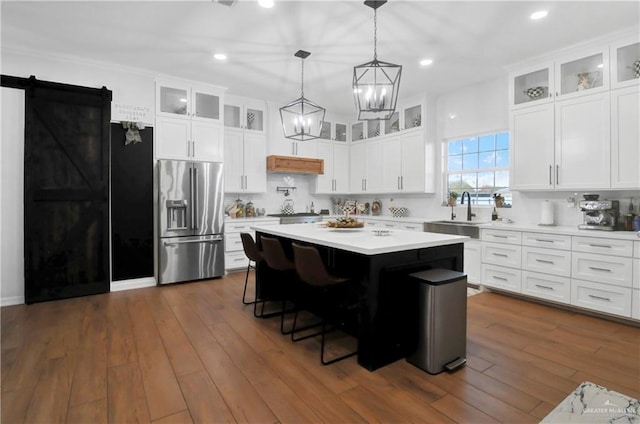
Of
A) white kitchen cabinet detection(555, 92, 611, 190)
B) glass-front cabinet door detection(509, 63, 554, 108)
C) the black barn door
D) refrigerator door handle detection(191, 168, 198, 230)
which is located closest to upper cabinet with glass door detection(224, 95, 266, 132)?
refrigerator door handle detection(191, 168, 198, 230)

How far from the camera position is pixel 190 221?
4750mm

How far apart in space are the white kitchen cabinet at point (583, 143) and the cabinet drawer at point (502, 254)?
90 centimetres

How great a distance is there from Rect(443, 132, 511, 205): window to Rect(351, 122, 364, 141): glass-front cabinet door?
6.13 ft

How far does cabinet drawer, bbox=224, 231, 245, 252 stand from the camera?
5262 mm

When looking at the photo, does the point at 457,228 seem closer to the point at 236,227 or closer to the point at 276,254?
the point at 276,254

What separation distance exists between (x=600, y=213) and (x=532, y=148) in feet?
3.38

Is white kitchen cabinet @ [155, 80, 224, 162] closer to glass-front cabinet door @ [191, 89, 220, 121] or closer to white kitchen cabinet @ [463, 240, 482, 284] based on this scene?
glass-front cabinet door @ [191, 89, 220, 121]

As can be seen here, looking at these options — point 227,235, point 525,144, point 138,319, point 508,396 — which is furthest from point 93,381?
point 525,144

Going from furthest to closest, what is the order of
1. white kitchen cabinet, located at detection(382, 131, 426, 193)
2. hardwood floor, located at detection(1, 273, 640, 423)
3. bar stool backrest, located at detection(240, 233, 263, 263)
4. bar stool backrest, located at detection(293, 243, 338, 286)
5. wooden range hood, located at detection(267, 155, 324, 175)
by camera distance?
wooden range hood, located at detection(267, 155, 324, 175), white kitchen cabinet, located at detection(382, 131, 426, 193), bar stool backrest, located at detection(240, 233, 263, 263), bar stool backrest, located at detection(293, 243, 338, 286), hardwood floor, located at detection(1, 273, 640, 423)

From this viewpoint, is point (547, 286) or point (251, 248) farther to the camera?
point (547, 286)

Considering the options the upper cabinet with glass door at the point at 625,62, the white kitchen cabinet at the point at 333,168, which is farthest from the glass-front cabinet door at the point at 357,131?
the upper cabinet with glass door at the point at 625,62

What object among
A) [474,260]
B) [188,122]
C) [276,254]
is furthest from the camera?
[188,122]

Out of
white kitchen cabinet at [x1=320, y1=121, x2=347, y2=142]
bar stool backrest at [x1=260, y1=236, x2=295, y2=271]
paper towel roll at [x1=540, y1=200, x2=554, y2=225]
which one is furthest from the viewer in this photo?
white kitchen cabinet at [x1=320, y1=121, x2=347, y2=142]

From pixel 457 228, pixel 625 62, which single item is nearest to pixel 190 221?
pixel 457 228
